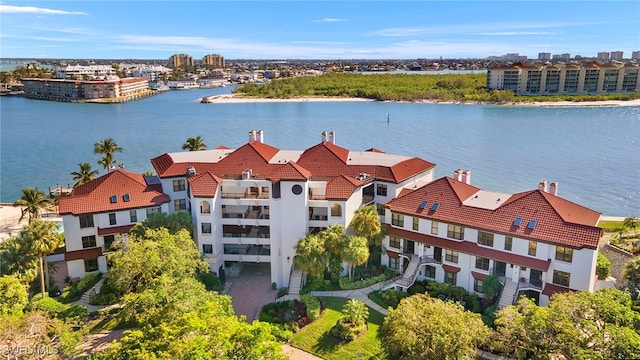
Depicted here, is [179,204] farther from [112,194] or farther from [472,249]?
[472,249]

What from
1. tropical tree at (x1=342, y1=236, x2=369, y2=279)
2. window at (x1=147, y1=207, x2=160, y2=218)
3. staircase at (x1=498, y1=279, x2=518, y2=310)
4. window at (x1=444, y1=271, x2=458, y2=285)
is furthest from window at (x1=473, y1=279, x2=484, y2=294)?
window at (x1=147, y1=207, x2=160, y2=218)

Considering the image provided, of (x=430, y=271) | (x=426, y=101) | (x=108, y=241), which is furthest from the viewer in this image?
(x=426, y=101)

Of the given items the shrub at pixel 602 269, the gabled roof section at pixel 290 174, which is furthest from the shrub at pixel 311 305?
the shrub at pixel 602 269

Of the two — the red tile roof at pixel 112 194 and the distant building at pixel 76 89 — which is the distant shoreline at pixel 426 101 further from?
the red tile roof at pixel 112 194

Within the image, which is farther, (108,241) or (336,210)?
(108,241)

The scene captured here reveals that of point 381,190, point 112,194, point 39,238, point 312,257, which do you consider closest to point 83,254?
point 112,194

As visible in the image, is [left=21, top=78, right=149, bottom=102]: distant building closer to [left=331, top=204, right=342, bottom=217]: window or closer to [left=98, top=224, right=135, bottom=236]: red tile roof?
[left=98, top=224, right=135, bottom=236]: red tile roof
